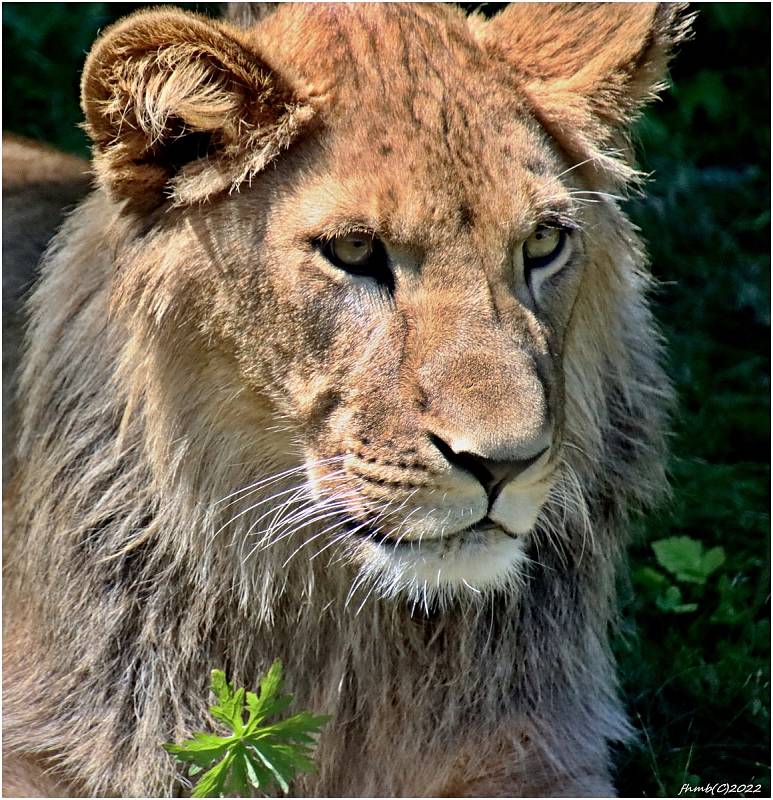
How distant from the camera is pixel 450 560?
2.51 m

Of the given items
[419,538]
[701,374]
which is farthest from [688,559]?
[419,538]

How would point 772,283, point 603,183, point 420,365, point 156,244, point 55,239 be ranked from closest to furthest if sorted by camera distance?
point 420,365, point 156,244, point 603,183, point 55,239, point 772,283

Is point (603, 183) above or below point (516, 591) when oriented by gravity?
above

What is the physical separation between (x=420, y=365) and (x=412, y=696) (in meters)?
0.93

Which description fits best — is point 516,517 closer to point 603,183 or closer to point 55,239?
point 603,183

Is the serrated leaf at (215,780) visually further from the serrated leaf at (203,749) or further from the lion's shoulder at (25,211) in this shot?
the lion's shoulder at (25,211)

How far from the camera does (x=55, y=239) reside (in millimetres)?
3199

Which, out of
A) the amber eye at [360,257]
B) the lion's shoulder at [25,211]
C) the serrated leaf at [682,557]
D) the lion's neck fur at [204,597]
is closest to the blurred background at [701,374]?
the serrated leaf at [682,557]

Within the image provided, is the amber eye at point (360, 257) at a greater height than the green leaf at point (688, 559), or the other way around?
the amber eye at point (360, 257)

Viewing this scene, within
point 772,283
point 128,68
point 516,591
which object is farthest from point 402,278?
point 772,283

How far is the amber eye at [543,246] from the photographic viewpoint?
271 centimetres

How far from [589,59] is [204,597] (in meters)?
1.45

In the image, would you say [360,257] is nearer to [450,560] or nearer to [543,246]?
[543,246]

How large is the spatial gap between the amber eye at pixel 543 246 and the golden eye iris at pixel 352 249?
0.34 m
